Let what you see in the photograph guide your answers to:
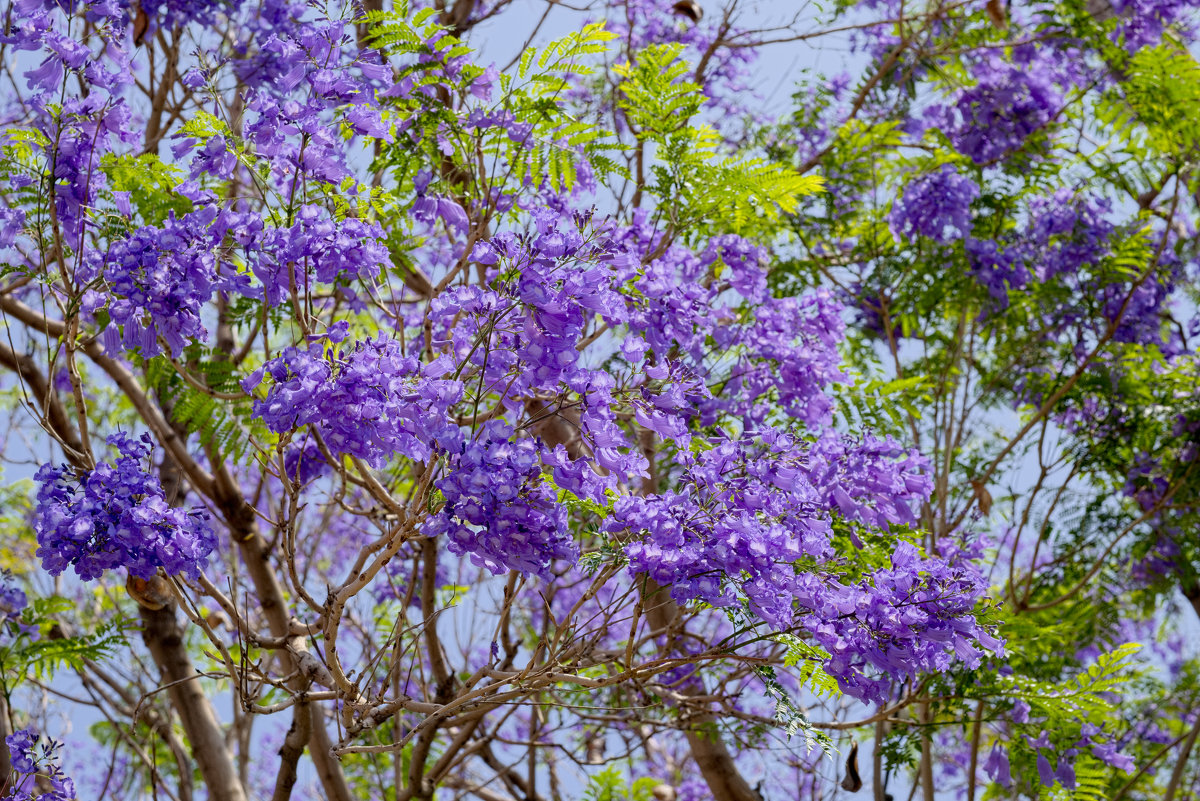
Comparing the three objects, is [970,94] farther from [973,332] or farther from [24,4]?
[24,4]

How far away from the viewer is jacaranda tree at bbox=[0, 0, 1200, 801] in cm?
236

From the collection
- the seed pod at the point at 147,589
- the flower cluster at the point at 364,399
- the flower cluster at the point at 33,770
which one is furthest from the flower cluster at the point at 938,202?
the flower cluster at the point at 33,770

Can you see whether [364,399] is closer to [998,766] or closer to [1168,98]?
[998,766]

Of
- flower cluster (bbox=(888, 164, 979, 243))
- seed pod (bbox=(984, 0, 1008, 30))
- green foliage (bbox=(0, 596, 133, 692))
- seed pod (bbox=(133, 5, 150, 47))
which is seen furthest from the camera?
seed pod (bbox=(984, 0, 1008, 30))

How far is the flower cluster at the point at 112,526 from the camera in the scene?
2320 mm

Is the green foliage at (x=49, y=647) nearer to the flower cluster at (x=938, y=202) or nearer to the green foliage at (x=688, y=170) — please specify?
the green foliage at (x=688, y=170)

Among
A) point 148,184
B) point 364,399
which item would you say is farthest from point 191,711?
point 364,399

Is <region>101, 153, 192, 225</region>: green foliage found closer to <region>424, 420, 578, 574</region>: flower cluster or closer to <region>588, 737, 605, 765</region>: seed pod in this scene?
<region>424, 420, 578, 574</region>: flower cluster

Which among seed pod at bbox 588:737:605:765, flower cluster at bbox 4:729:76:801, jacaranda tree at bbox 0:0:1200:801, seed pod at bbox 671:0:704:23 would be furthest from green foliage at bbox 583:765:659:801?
seed pod at bbox 671:0:704:23

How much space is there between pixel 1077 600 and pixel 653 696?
230 cm

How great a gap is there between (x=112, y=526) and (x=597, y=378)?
107cm

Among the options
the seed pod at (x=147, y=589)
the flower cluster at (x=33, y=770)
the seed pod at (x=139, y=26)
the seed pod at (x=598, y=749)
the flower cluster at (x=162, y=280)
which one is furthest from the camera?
the seed pod at (x=598, y=749)

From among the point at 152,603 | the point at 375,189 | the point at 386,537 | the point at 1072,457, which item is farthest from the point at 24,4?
the point at 1072,457

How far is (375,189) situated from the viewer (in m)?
2.84
